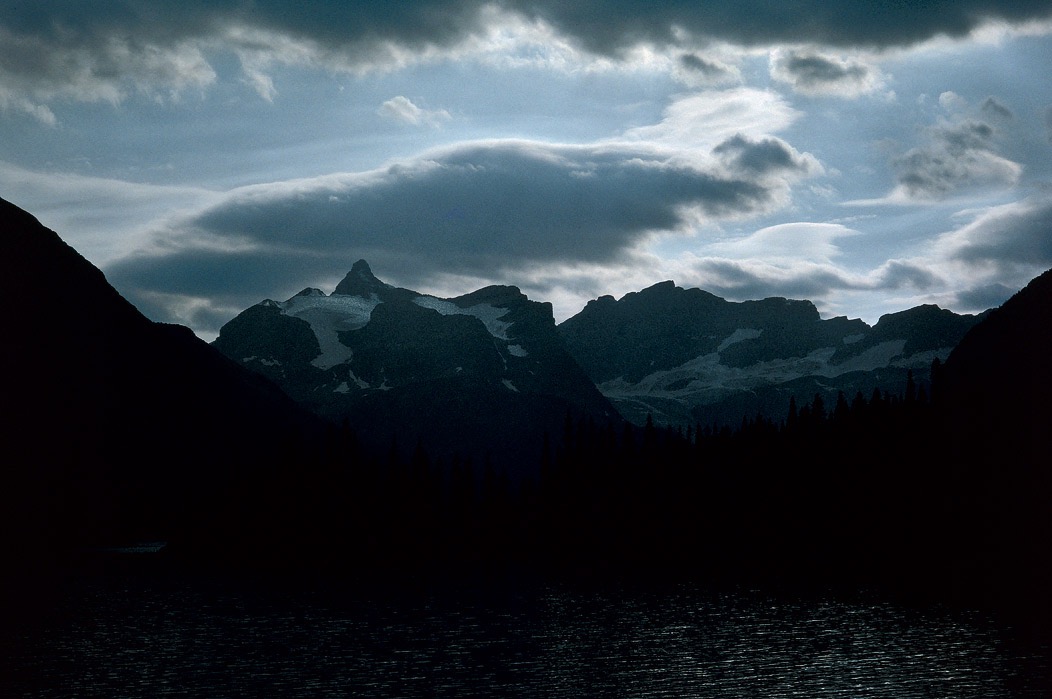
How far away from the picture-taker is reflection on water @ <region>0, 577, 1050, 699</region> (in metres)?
86.4

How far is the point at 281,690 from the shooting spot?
280ft

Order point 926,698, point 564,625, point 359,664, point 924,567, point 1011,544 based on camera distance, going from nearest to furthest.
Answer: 1. point 926,698
2. point 359,664
3. point 564,625
4. point 924,567
5. point 1011,544

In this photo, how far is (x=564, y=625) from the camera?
12306 cm

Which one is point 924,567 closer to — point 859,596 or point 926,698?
point 859,596

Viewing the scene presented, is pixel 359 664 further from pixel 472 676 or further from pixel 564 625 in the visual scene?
pixel 564 625

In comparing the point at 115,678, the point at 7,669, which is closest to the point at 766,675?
the point at 115,678

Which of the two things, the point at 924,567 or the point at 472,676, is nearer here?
the point at 472,676

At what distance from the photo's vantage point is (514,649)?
106562 mm

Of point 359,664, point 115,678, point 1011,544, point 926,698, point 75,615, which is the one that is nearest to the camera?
point 926,698

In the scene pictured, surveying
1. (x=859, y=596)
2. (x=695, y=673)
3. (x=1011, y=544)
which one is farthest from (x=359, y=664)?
(x=1011, y=544)

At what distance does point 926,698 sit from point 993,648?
25628 millimetres

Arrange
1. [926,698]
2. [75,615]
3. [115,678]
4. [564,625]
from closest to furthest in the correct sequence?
[926,698]
[115,678]
[564,625]
[75,615]

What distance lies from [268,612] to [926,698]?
8164 cm

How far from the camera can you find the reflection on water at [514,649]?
8638cm
